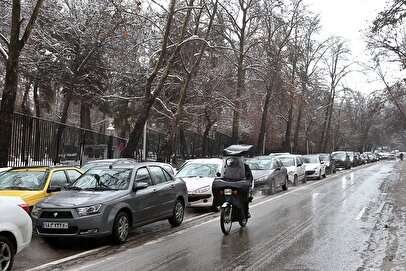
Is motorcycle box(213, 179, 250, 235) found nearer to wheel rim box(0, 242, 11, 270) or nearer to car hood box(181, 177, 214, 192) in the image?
car hood box(181, 177, 214, 192)

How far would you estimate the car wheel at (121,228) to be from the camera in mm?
8414

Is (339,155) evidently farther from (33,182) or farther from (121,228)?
(121,228)

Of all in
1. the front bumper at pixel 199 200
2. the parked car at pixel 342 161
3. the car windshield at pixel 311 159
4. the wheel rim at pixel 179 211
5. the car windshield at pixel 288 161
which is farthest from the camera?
the parked car at pixel 342 161

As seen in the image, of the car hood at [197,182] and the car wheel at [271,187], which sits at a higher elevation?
the car hood at [197,182]

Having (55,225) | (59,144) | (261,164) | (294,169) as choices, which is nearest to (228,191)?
(55,225)

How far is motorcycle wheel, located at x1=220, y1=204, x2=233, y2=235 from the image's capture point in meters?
9.15

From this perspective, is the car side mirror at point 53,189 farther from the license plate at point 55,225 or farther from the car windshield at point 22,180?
the license plate at point 55,225

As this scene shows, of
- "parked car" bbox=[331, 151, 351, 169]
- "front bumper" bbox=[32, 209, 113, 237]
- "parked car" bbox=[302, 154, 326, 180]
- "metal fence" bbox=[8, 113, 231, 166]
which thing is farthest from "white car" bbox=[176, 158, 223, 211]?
"parked car" bbox=[331, 151, 351, 169]

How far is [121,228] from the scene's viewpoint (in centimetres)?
859

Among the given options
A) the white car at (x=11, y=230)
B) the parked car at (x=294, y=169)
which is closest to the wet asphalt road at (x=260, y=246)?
the white car at (x=11, y=230)

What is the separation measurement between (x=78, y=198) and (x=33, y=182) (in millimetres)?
2219

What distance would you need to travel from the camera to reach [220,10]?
99.5ft

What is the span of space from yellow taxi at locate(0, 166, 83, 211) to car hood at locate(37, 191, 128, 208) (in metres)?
1.03

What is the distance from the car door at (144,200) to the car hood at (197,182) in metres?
3.03
